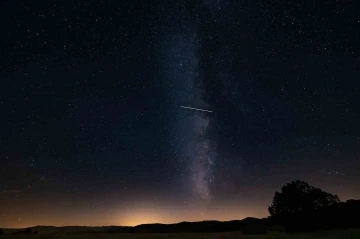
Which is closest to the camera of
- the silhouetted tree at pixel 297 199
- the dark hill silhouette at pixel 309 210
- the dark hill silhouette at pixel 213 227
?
the dark hill silhouette at pixel 213 227

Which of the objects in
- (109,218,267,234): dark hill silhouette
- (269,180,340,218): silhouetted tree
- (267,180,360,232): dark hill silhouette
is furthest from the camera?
(269,180,340,218): silhouetted tree

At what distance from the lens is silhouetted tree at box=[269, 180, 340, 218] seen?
39.7 m

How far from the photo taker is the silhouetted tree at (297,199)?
A: 39.7 metres

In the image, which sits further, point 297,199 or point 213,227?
point 213,227

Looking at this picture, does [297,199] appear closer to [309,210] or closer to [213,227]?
[309,210]

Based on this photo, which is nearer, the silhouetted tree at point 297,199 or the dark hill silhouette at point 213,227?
the dark hill silhouette at point 213,227

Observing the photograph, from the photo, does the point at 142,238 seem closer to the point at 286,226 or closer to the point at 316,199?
the point at 286,226

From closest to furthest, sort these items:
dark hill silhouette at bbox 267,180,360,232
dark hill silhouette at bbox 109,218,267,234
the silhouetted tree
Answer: dark hill silhouette at bbox 109,218,267,234 → dark hill silhouette at bbox 267,180,360,232 → the silhouetted tree

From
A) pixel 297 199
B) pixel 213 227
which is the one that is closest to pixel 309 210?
pixel 297 199

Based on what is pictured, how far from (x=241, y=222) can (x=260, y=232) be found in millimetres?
22522

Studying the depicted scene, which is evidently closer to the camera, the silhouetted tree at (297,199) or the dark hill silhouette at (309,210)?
the dark hill silhouette at (309,210)

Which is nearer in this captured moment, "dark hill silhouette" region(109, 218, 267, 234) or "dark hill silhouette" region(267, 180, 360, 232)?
"dark hill silhouette" region(109, 218, 267, 234)

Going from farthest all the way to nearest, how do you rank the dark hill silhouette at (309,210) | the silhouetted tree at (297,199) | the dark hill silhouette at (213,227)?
1. the silhouetted tree at (297,199)
2. the dark hill silhouette at (309,210)
3. the dark hill silhouette at (213,227)

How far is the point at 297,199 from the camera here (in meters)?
40.6
